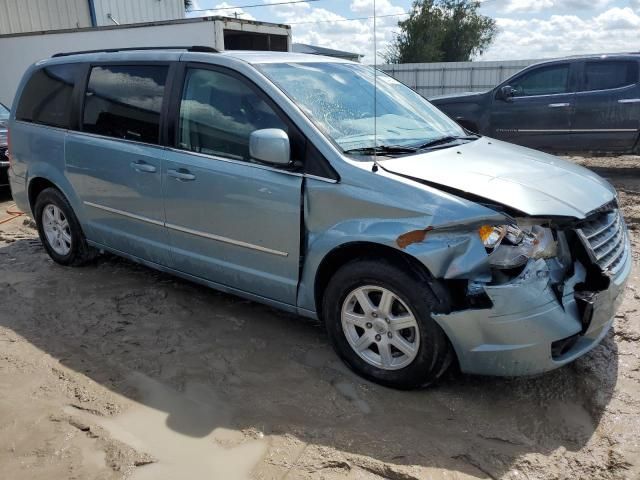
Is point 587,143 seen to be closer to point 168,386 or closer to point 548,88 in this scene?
point 548,88

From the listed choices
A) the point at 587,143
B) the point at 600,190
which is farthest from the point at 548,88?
the point at 600,190

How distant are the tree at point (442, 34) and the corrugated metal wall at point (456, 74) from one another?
1799 centimetres

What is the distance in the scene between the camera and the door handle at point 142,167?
3953 mm

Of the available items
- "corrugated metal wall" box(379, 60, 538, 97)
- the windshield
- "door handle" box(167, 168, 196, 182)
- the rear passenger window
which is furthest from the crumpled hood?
"corrugated metal wall" box(379, 60, 538, 97)

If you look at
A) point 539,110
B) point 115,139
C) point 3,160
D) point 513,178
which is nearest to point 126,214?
point 115,139

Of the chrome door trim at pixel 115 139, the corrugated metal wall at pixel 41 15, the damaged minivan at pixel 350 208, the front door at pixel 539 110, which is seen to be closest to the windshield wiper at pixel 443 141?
the damaged minivan at pixel 350 208

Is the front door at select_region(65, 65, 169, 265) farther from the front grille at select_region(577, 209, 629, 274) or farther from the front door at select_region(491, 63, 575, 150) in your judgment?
the front door at select_region(491, 63, 575, 150)

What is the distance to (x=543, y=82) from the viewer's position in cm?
923

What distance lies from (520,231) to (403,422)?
3.65 ft

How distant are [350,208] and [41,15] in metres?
16.6

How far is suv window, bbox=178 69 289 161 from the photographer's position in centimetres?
348

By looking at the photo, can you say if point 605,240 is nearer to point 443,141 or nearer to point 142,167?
point 443,141

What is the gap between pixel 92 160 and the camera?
444 centimetres

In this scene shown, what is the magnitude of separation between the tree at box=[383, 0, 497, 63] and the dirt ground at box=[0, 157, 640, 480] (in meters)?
34.9
